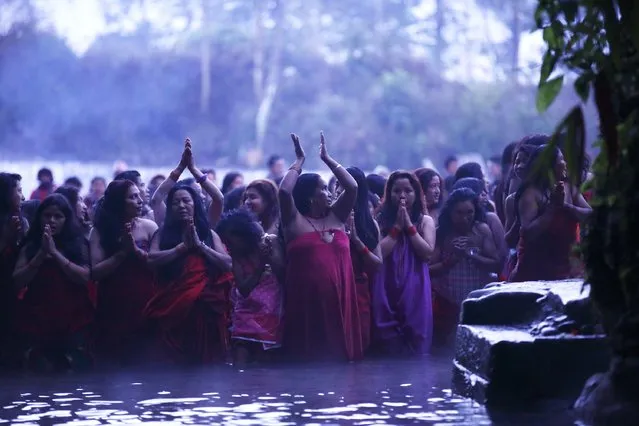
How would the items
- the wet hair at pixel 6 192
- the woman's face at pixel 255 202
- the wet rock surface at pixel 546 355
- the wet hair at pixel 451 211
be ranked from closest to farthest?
the wet rock surface at pixel 546 355 < the wet hair at pixel 6 192 < the wet hair at pixel 451 211 < the woman's face at pixel 255 202

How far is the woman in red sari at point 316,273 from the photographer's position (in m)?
11.7

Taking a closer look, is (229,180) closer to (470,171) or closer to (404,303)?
(470,171)

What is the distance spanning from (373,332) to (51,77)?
129 feet

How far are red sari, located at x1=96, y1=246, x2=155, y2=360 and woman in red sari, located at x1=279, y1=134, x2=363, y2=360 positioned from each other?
1228mm

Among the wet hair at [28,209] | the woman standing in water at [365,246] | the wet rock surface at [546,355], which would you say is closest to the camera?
the wet rock surface at [546,355]

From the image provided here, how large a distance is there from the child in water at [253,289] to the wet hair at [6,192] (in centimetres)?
186

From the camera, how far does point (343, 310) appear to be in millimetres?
11836

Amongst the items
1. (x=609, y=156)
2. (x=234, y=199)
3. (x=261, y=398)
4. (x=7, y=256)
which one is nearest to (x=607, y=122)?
(x=609, y=156)

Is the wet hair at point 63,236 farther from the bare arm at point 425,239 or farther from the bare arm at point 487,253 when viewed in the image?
the bare arm at point 487,253

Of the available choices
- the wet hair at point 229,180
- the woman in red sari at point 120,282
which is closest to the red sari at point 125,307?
the woman in red sari at point 120,282

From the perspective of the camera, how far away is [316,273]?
11719 millimetres

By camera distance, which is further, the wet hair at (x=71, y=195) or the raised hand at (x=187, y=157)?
the wet hair at (x=71, y=195)

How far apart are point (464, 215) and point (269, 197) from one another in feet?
5.78

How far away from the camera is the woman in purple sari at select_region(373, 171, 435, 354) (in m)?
12.2
